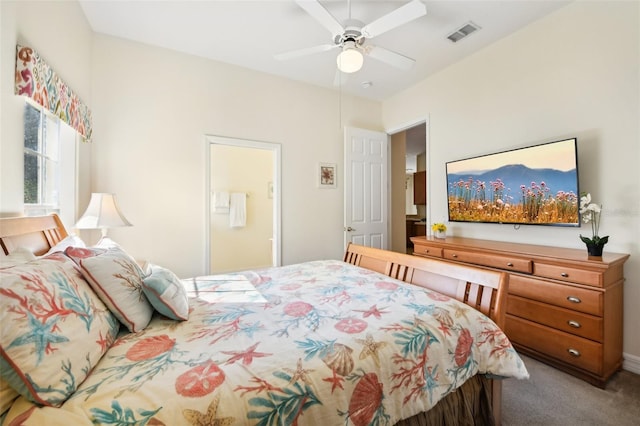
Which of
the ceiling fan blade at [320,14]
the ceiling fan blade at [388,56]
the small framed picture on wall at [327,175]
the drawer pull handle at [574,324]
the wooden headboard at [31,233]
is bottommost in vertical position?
the drawer pull handle at [574,324]

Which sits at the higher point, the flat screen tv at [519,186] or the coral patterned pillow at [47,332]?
the flat screen tv at [519,186]

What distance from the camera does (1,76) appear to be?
4.19ft

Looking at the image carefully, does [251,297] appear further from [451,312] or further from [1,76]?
[1,76]

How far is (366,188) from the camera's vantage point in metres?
4.00

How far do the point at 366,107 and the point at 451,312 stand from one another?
3549mm

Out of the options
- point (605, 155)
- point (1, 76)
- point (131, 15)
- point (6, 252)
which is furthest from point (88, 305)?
point (605, 155)

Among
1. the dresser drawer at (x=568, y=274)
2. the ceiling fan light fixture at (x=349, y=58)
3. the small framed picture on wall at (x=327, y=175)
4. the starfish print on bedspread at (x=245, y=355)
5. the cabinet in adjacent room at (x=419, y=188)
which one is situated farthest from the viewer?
the cabinet in adjacent room at (x=419, y=188)

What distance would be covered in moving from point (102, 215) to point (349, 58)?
7.45 feet

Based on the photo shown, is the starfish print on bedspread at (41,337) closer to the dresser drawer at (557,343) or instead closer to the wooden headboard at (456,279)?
the wooden headboard at (456,279)

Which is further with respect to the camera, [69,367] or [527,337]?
[527,337]

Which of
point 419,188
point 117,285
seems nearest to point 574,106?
point 117,285

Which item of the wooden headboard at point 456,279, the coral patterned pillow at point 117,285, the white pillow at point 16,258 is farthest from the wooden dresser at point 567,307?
the white pillow at point 16,258

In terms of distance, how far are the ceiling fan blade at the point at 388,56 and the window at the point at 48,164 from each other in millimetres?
2279

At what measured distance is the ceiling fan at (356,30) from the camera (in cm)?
174
